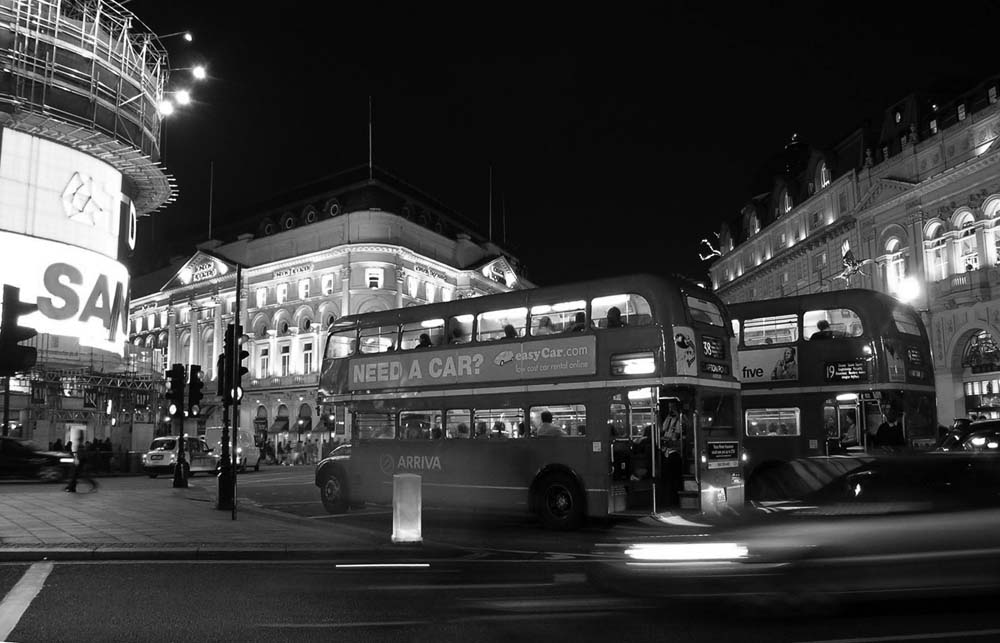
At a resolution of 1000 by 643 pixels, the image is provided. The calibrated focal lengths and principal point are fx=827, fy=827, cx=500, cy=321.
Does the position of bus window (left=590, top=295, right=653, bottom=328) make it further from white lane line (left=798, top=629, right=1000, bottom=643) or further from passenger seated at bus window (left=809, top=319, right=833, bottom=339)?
white lane line (left=798, top=629, right=1000, bottom=643)

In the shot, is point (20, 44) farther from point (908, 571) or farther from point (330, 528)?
point (908, 571)

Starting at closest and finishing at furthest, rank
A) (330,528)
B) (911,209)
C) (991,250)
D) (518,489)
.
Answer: (330,528), (518,489), (991,250), (911,209)

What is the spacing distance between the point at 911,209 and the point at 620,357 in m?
34.4

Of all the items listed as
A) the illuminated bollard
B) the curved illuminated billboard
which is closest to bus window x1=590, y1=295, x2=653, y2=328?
the illuminated bollard

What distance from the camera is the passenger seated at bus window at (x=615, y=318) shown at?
1417 cm

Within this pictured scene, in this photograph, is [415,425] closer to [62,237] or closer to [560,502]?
[560,502]

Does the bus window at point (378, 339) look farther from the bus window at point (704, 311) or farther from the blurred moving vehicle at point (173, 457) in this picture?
the blurred moving vehicle at point (173, 457)

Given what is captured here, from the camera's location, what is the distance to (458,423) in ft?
53.3

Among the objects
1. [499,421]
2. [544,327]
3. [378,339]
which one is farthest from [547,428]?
[378,339]

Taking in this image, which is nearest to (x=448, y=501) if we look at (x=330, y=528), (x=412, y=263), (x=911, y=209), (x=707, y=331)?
(x=330, y=528)

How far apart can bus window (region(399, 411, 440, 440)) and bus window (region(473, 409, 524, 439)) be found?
1231mm

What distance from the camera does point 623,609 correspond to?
7.52 metres

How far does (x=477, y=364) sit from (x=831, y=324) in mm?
7816

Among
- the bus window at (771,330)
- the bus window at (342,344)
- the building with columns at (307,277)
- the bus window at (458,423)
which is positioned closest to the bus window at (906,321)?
the bus window at (771,330)
